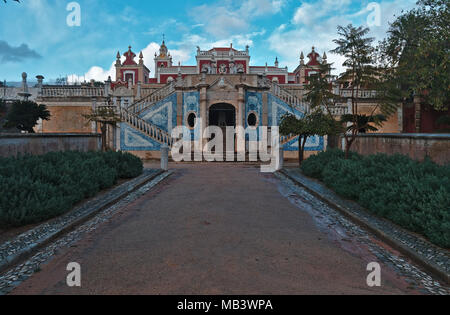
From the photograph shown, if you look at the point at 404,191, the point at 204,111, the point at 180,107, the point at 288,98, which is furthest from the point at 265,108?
the point at 404,191

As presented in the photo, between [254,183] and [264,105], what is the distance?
12.6 m

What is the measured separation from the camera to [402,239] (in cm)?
521

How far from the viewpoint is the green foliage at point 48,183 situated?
5941 millimetres

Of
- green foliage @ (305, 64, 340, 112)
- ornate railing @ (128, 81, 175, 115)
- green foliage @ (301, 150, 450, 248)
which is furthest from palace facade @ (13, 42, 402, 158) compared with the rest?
green foliage @ (301, 150, 450, 248)

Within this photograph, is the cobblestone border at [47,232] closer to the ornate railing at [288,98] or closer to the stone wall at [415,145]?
the stone wall at [415,145]

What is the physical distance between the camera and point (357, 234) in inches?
226

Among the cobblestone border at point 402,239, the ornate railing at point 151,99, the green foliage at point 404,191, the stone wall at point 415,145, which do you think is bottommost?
the cobblestone border at point 402,239

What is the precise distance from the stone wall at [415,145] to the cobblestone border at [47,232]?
9.44m

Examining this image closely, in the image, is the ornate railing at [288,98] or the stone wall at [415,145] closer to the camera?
the stone wall at [415,145]

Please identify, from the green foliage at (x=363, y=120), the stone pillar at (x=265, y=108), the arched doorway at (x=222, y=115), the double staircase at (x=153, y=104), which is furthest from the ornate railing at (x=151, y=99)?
the green foliage at (x=363, y=120)

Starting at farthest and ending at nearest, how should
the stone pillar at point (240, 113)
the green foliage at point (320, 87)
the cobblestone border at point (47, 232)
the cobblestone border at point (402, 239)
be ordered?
the stone pillar at point (240, 113) → the green foliage at point (320, 87) → the cobblestone border at point (47, 232) → the cobblestone border at point (402, 239)

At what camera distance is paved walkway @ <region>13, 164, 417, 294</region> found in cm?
351

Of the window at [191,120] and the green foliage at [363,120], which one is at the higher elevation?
the window at [191,120]
